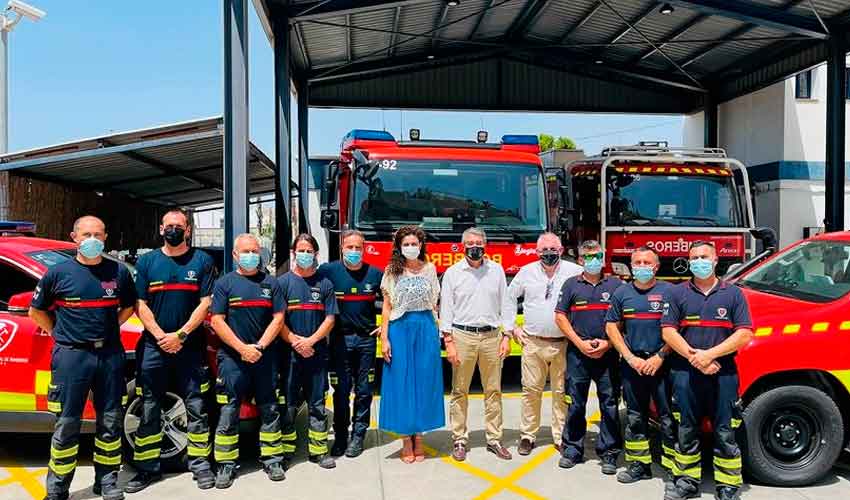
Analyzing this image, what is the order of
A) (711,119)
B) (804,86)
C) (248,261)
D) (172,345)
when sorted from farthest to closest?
(711,119), (804,86), (248,261), (172,345)

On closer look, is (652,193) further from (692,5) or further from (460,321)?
(692,5)

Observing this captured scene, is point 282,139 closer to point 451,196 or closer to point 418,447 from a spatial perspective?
point 451,196

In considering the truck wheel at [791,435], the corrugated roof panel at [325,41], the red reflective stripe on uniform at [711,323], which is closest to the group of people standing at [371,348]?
the red reflective stripe on uniform at [711,323]

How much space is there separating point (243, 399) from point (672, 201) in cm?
651

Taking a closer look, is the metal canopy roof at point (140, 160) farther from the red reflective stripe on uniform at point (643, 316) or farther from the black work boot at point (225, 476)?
the red reflective stripe on uniform at point (643, 316)

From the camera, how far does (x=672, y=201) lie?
9.34m

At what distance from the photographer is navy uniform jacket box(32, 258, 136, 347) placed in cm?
448

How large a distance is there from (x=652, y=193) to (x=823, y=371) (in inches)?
190

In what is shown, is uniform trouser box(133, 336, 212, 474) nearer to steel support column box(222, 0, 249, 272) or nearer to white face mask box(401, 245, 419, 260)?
white face mask box(401, 245, 419, 260)

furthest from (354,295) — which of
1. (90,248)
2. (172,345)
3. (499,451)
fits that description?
(90,248)

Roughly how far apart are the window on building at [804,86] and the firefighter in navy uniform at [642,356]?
17241mm

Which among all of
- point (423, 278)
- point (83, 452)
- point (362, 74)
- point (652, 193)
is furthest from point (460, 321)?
point (362, 74)

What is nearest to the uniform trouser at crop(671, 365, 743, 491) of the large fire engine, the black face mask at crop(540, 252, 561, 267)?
the black face mask at crop(540, 252, 561, 267)

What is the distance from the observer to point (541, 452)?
562 cm
